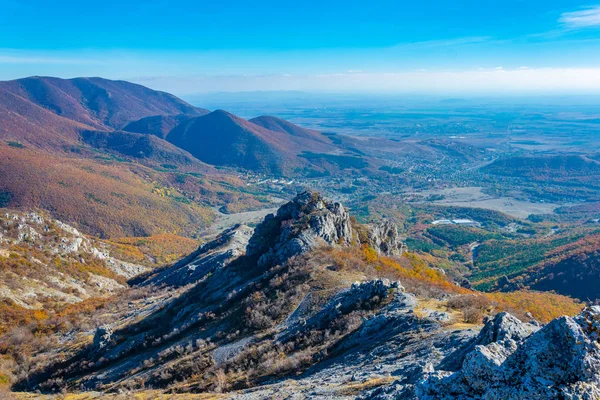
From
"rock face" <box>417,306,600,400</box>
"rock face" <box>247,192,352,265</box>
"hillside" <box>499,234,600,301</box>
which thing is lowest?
"hillside" <box>499,234,600,301</box>

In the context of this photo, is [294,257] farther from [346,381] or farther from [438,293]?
[346,381]

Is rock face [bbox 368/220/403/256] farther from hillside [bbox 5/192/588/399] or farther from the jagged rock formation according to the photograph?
the jagged rock formation

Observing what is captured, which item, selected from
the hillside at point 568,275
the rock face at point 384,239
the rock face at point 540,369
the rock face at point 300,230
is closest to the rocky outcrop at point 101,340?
the rock face at point 300,230

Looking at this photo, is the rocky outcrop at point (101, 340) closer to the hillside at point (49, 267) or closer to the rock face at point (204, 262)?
the rock face at point (204, 262)

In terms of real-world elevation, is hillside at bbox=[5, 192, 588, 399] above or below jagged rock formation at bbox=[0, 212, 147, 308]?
above

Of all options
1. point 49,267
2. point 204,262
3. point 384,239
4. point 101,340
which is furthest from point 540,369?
point 49,267

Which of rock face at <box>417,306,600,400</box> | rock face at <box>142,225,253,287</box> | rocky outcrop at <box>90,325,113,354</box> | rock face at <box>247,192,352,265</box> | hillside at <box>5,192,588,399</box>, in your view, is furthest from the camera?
rock face at <box>142,225,253,287</box>

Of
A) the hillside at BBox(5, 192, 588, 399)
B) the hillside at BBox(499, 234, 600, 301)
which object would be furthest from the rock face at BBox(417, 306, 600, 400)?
the hillside at BBox(499, 234, 600, 301)
